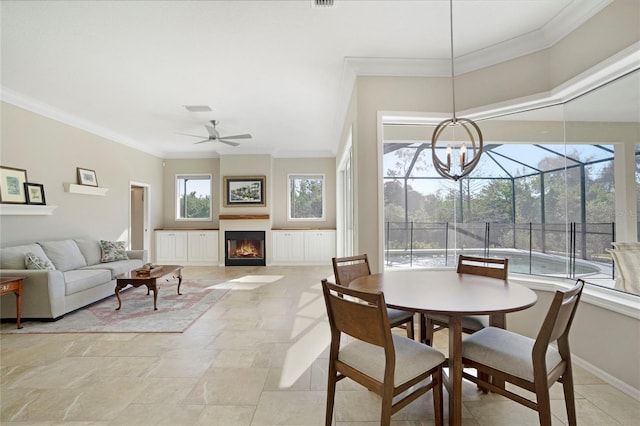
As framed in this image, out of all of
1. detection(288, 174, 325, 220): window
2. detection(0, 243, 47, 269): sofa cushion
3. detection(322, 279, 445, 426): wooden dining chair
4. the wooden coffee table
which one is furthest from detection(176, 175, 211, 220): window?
detection(322, 279, 445, 426): wooden dining chair

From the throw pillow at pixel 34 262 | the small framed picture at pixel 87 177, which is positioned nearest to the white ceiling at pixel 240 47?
the small framed picture at pixel 87 177

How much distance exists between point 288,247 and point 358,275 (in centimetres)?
483

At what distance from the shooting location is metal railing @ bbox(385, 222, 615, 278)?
8.22 ft

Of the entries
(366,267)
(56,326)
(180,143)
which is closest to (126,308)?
(56,326)

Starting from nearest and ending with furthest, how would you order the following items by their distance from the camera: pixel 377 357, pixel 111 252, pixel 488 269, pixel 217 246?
pixel 377 357 < pixel 488 269 < pixel 111 252 < pixel 217 246

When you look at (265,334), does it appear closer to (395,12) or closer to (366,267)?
(366,267)

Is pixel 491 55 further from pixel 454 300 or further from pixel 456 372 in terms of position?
pixel 456 372

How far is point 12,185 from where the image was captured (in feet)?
12.1

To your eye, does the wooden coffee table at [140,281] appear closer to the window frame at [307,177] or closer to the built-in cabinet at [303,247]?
the built-in cabinet at [303,247]

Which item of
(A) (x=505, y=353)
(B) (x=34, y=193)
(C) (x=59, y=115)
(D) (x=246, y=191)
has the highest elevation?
(C) (x=59, y=115)

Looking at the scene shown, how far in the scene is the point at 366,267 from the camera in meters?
2.50

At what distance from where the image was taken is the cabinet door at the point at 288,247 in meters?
7.10

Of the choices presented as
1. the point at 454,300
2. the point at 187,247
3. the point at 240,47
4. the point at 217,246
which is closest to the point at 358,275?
the point at 454,300

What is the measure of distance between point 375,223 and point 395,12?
1.94m
